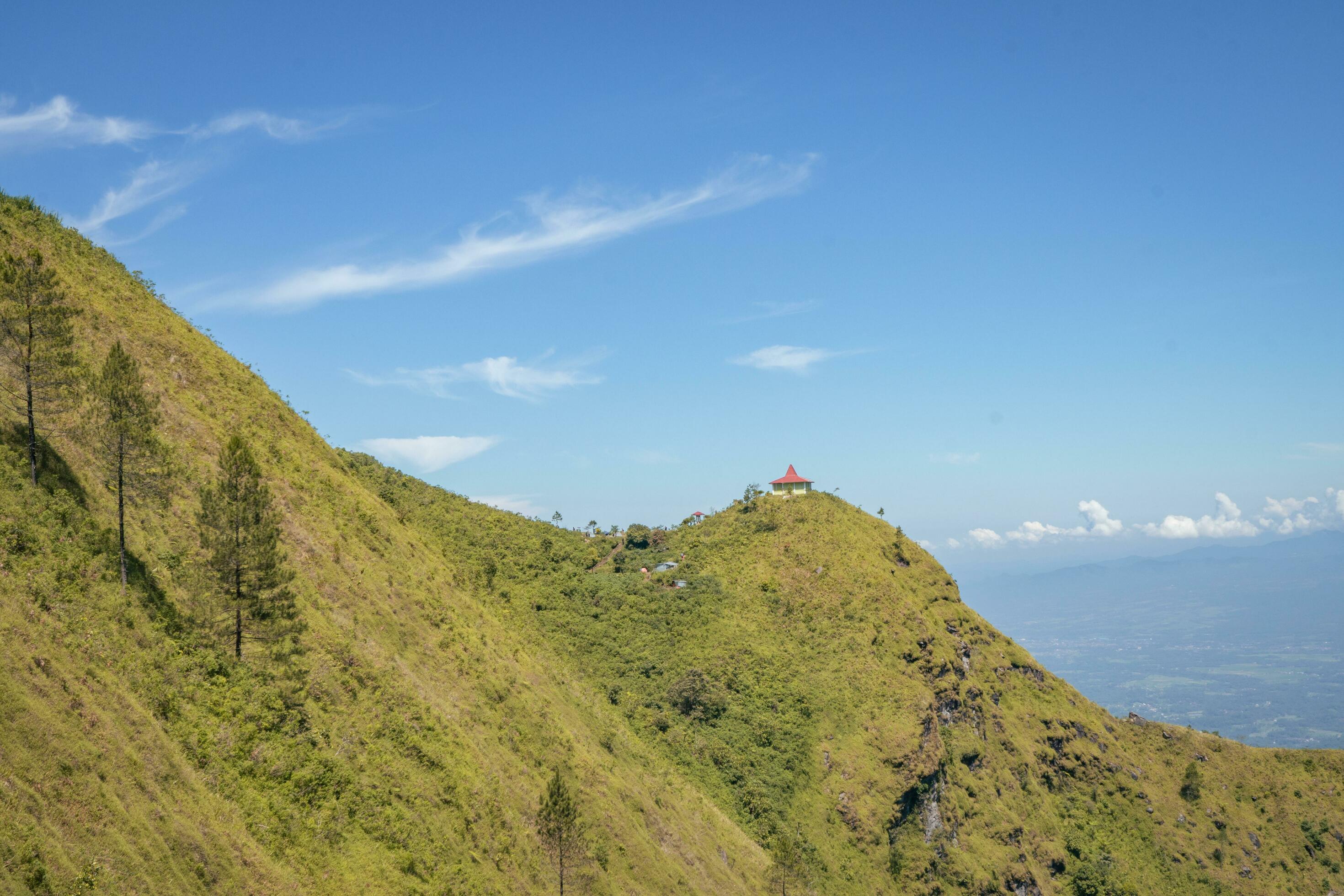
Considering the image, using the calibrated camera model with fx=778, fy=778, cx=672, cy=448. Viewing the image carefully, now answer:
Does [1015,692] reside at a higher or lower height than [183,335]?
lower

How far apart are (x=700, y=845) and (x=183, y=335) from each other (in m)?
55.4

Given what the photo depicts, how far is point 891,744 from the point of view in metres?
80.0

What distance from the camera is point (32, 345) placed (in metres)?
36.2

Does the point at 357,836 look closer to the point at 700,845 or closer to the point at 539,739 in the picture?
the point at 539,739

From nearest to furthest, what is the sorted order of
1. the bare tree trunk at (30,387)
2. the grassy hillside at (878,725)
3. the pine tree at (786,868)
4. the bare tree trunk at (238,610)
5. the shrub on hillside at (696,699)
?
the bare tree trunk at (30,387) < the bare tree trunk at (238,610) < the pine tree at (786,868) < the grassy hillside at (878,725) < the shrub on hillside at (696,699)

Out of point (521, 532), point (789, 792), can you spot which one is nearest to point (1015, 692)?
point (789, 792)

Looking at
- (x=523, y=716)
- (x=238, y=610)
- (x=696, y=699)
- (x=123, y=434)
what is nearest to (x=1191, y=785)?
(x=696, y=699)

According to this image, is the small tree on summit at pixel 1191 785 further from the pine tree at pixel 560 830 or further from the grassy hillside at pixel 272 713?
the pine tree at pixel 560 830

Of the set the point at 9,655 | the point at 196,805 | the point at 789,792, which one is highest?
the point at 9,655

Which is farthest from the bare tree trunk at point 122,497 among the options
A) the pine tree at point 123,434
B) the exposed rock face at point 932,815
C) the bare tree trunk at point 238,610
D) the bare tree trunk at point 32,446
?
the exposed rock face at point 932,815

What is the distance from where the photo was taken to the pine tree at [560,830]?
43.2 meters

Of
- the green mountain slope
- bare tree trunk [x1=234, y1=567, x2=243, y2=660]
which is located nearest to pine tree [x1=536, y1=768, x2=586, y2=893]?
the green mountain slope

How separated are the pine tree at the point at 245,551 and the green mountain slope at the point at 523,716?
1650mm

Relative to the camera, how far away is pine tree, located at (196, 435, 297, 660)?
3591cm
